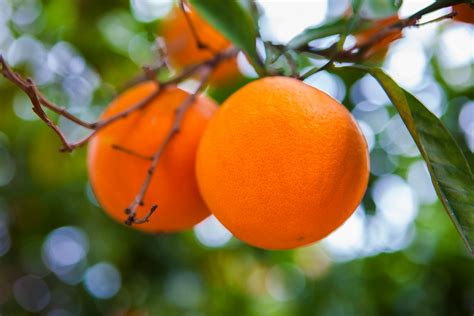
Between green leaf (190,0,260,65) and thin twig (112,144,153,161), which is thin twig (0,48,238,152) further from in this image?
green leaf (190,0,260,65)

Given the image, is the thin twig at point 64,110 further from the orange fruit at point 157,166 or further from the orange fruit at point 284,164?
the orange fruit at point 284,164

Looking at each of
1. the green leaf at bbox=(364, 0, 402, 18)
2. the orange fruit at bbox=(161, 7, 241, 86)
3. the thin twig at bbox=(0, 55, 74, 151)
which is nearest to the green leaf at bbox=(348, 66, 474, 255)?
the green leaf at bbox=(364, 0, 402, 18)

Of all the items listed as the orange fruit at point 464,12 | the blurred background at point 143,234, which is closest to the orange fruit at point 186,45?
the blurred background at point 143,234

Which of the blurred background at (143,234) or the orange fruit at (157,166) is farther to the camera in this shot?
the blurred background at (143,234)

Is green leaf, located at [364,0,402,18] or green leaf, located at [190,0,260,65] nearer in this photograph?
green leaf, located at [190,0,260,65]

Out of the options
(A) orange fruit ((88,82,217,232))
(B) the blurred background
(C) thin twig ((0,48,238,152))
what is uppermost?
(C) thin twig ((0,48,238,152))

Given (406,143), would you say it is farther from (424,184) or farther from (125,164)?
(125,164)
